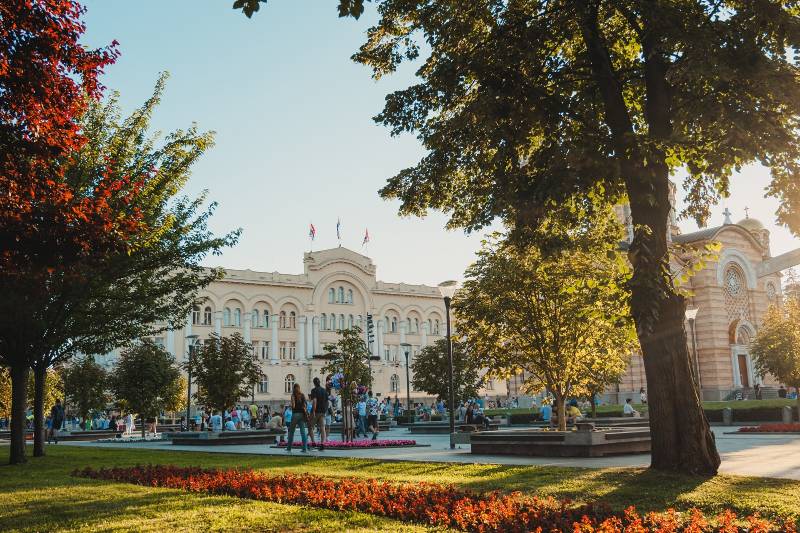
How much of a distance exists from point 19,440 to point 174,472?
7.97 m

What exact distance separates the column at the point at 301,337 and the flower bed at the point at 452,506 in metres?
60.3

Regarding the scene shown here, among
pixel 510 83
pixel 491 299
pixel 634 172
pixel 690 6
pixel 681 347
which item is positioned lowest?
pixel 681 347

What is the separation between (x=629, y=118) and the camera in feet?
39.3

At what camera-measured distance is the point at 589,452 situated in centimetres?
1551

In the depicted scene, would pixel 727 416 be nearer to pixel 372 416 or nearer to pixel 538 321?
pixel 372 416

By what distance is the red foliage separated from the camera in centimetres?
984

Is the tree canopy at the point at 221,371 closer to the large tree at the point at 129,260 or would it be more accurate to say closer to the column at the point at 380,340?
the large tree at the point at 129,260

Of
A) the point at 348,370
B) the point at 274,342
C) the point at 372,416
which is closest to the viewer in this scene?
the point at 348,370

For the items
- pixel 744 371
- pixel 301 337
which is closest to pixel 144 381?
pixel 301 337

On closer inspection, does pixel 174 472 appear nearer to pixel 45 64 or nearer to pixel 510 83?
pixel 45 64

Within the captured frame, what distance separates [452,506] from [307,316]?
65237 millimetres

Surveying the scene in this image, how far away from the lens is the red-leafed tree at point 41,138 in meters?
9.85

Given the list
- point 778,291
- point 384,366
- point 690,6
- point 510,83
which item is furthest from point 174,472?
point 384,366

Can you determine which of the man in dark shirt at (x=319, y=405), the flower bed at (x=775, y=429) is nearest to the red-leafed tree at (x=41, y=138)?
the man in dark shirt at (x=319, y=405)
